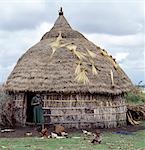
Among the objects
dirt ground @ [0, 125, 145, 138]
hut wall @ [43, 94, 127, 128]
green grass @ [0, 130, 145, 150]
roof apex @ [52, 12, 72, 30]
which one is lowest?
green grass @ [0, 130, 145, 150]

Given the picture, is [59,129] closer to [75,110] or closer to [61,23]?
[75,110]

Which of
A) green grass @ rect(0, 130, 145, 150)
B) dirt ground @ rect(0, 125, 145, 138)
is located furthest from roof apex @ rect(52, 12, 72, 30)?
green grass @ rect(0, 130, 145, 150)

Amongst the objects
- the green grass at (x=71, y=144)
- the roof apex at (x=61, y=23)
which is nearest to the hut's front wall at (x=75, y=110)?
the green grass at (x=71, y=144)

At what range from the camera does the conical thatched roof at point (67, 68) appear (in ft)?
59.8

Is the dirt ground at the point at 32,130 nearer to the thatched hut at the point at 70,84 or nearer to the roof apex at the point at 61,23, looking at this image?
the thatched hut at the point at 70,84

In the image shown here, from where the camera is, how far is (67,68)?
18.7 metres

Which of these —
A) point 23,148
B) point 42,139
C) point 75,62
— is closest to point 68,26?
point 75,62

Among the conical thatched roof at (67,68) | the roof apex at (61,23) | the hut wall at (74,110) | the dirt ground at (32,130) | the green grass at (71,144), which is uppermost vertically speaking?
the roof apex at (61,23)

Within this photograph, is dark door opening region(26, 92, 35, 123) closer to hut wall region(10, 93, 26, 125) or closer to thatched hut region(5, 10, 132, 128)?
thatched hut region(5, 10, 132, 128)

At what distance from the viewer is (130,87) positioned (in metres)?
20.1

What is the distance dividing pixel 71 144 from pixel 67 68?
5.46 metres

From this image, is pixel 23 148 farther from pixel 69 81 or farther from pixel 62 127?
pixel 69 81

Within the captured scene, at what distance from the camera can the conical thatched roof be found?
59.8 feet

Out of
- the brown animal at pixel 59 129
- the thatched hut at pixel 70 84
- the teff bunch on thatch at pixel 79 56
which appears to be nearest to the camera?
the brown animal at pixel 59 129
